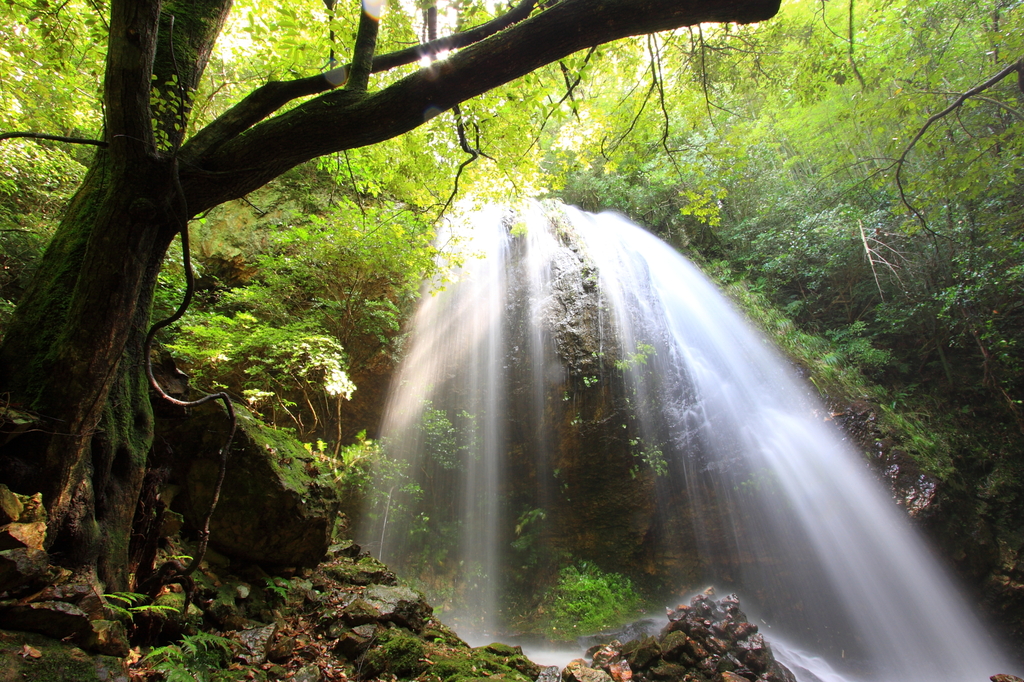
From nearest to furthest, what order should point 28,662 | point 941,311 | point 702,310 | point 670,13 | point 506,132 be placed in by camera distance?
point 28,662
point 670,13
point 506,132
point 941,311
point 702,310

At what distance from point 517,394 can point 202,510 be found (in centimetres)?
655

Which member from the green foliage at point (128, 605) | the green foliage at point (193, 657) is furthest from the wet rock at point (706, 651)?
the green foliage at point (128, 605)

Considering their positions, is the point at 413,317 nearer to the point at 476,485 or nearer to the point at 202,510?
the point at 476,485

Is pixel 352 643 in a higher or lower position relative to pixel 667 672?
higher

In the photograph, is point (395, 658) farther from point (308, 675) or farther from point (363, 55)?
point (363, 55)

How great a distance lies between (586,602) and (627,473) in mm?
2671

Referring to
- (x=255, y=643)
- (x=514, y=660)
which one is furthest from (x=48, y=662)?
(x=514, y=660)

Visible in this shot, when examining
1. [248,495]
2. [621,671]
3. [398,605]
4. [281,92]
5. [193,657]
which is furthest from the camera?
[621,671]

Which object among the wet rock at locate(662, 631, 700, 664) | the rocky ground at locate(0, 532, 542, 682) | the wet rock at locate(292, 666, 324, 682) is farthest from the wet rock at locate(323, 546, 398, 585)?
the wet rock at locate(662, 631, 700, 664)

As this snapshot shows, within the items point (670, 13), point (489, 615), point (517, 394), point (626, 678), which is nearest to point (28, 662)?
point (670, 13)

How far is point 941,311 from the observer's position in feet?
28.6

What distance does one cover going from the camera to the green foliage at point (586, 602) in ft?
26.7

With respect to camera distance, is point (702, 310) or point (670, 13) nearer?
point (670, 13)

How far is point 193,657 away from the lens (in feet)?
7.83
